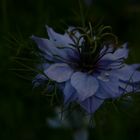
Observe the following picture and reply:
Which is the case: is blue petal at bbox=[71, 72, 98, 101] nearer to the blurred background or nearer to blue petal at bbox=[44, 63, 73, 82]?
blue petal at bbox=[44, 63, 73, 82]

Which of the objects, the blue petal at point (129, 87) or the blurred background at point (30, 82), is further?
the blurred background at point (30, 82)

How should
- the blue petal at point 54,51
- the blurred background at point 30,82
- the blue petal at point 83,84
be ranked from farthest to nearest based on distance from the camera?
1. the blurred background at point 30,82
2. the blue petal at point 54,51
3. the blue petal at point 83,84

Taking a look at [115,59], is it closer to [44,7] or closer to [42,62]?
[42,62]

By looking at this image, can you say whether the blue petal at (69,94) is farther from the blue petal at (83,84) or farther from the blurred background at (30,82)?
the blurred background at (30,82)

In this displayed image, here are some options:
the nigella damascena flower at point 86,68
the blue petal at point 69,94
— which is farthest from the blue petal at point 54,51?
the blue petal at point 69,94

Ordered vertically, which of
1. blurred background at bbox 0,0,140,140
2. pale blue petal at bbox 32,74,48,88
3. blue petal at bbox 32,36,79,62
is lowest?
blurred background at bbox 0,0,140,140

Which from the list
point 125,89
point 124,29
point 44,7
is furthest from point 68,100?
point 124,29

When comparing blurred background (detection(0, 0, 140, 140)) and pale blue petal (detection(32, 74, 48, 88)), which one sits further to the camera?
blurred background (detection(0, 0, 140, 140))

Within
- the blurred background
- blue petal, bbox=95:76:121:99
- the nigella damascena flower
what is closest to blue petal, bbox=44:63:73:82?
the nigella damascena flower
